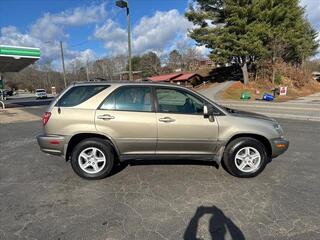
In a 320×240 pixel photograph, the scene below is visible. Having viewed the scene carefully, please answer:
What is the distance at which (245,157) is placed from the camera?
492 cm

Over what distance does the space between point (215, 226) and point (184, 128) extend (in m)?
1.82

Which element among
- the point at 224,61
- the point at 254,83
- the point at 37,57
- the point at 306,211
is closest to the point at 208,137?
the point at 306,211

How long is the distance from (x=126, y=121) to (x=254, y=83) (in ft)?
115

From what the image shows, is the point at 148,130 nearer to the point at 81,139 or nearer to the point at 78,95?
the point at 81,139

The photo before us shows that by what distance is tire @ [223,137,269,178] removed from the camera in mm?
4836

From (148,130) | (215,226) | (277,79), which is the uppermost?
(277,79)

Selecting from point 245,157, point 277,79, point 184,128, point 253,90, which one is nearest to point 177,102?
point 184,128

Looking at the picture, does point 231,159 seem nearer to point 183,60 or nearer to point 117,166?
point 117,166

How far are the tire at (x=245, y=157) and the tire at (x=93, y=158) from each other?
2.10 metres

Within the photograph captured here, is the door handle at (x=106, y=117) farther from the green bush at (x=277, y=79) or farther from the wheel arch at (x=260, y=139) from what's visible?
the green bush at (x=277, y=79)

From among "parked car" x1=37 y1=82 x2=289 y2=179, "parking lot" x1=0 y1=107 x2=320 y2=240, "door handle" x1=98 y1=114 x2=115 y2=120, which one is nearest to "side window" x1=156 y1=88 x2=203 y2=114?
"parked car" x1=37 y1=82 x2=289 y2=179

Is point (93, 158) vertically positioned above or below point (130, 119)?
below

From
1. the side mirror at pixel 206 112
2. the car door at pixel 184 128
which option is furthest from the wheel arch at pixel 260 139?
the side mirror at pixel 206 112

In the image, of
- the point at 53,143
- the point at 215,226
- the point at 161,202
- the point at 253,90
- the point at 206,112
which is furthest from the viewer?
the point at 253,90
